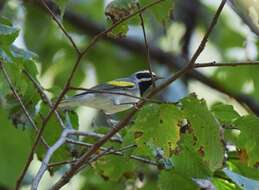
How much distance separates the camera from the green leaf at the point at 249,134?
2865mm

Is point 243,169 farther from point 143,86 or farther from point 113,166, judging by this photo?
point 143,86

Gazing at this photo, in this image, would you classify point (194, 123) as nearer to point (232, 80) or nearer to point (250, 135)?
point (250, 135)

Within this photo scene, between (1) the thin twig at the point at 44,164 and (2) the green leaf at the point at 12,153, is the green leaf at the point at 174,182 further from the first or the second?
(2) the green leaf at the point at 12,153

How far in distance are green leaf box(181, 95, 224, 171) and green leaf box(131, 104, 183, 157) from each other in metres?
0.05

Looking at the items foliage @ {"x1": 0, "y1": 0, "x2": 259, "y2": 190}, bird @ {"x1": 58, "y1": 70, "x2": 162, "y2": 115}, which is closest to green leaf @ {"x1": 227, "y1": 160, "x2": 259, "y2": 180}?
foliage @ {"x1": 0, "y1": 0, "x2": 259, "y2": 190}

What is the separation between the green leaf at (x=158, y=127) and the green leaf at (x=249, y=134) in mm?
236

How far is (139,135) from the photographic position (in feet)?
9.52

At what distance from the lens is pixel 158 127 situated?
2.83 metres

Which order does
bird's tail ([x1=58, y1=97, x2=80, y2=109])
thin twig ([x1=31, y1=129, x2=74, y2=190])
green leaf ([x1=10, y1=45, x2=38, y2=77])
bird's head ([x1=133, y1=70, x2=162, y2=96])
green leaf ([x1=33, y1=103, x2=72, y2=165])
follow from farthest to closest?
bird's head ([x1=133, y1=70, x2=162, y2=96]), bird's tail ([x1=58, y1=97, x2=80, y2=109]), green leaf ([x1=33, y1=103, x2=72, y2=165]), green leaf ([x1=10, y1=45, x2=38, y2=77]), thin twig ([x1=31, y1=129, x2=74, y2=190])

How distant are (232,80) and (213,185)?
141 inches

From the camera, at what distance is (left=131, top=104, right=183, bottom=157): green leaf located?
2.76m

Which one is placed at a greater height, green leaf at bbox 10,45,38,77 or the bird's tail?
green leaf at bbox 10,45,38,77

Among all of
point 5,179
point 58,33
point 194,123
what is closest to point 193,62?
point 194,123

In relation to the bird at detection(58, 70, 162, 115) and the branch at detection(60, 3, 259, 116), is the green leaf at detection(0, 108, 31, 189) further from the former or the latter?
the branch at detection(60, 3, 259, 116)
